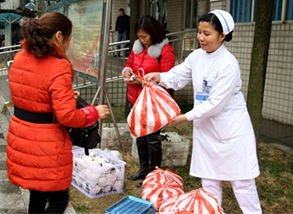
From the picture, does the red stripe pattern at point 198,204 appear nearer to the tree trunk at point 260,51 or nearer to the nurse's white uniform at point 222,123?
the nurse's white uniform at point 222,123

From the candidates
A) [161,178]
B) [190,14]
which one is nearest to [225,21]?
[161,178]

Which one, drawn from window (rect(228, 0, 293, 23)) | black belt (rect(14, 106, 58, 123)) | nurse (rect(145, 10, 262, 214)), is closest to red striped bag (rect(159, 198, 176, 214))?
nurse (rect(145, 10, 262, 214))

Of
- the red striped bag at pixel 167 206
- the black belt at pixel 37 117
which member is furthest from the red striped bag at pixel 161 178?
the black belt at pixel 37 117

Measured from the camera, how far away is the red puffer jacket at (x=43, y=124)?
202 centimetres

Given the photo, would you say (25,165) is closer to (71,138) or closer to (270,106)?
(71,138)

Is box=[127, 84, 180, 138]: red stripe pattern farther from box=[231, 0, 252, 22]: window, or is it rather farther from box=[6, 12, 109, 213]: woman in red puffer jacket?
box=[231, 0, 252, 22]: window

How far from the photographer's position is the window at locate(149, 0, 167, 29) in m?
13.9

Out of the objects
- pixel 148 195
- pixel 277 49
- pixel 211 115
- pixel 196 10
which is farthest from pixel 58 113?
pixel 196 10

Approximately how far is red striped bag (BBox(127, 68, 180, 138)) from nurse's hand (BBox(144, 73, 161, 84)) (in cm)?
21

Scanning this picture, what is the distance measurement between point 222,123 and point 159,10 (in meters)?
12.5

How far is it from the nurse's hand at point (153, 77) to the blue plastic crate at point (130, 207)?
116 cm

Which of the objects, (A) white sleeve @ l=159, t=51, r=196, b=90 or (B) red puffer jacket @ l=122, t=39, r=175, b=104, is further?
(B) red puffer jacket @ l=122, t=39, r=175, b=104

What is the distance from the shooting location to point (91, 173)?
11.3 ft

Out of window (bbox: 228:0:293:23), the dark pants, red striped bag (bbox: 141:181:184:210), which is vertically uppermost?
window (bbox: 228:0:293:23)
